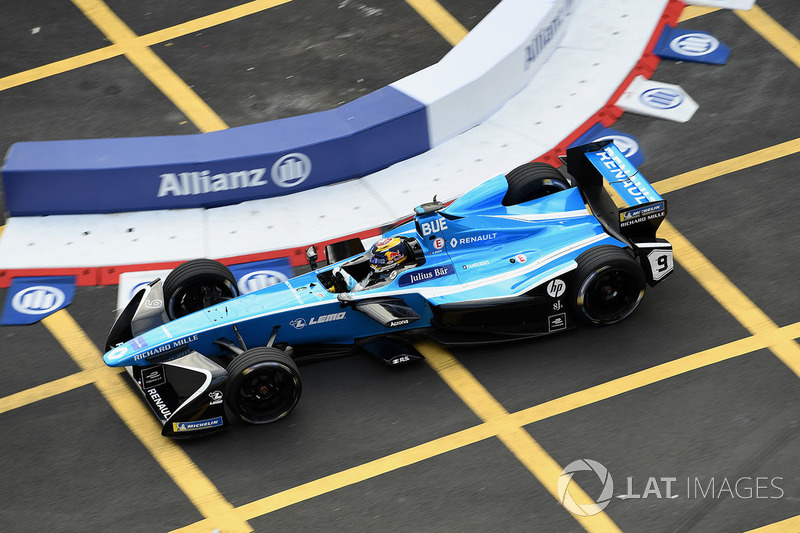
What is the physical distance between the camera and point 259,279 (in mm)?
11914

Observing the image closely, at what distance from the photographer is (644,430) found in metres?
10.1

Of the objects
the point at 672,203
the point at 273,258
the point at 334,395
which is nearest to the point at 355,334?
the point at 334,395

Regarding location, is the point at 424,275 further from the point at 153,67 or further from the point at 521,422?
the point at 153,67

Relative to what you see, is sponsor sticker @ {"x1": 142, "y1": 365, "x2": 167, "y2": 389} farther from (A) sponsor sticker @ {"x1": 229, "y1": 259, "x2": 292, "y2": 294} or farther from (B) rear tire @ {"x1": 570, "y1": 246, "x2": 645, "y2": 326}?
(B) rear tire @ {"x1": 570, "y1": 246, "x2": 645, "y2": 326}

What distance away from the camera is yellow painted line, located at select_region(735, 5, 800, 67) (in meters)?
14.3

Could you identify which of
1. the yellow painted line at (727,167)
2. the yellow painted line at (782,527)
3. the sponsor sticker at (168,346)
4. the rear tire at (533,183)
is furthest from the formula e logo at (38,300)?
the yellow painted line at (782,527)

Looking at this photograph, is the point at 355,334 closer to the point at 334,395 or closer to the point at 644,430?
the point at 334,395

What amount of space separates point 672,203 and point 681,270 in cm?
108

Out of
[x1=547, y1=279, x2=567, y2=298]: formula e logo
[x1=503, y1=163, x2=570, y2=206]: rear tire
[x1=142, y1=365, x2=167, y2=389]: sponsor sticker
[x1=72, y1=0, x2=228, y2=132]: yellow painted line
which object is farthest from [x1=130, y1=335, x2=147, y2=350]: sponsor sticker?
[x1=72, y1=0, x2=228, y2=132]: yellow painted line

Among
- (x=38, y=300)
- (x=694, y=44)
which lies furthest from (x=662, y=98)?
(x=38, y=300)

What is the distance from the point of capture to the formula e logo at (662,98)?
13750 mm

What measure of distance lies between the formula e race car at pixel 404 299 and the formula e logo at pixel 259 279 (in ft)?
2.54

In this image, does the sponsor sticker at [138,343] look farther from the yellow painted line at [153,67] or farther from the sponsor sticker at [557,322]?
the yellow painted line at [153,67]

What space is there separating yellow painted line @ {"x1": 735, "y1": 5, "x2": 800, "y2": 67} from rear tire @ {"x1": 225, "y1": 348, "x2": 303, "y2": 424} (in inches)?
310
